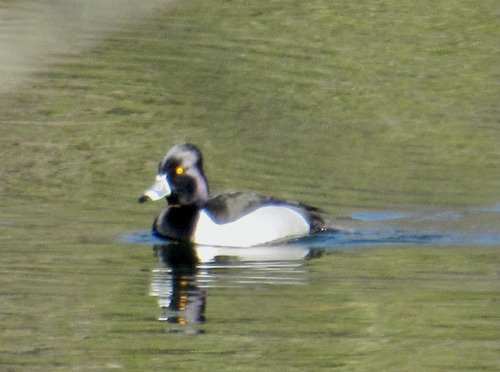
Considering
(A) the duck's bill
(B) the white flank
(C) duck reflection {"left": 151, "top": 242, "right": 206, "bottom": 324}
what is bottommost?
(C) duck reflection {"left": 151, "top": 242, "right": 206, "bottom": 324}

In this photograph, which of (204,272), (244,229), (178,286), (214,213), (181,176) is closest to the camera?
(178,286)

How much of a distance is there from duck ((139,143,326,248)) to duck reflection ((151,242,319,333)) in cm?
13

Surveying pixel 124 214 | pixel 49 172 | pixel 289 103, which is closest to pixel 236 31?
pixel 289 103

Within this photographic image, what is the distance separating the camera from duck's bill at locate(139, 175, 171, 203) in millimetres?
10641

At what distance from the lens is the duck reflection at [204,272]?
8.09 m

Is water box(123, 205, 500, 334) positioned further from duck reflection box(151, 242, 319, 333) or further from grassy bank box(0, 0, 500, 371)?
grassy bank box(0, 0, 500, 371)

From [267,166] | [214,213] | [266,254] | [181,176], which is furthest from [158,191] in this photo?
[267,166]

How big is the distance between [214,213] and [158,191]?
50cm

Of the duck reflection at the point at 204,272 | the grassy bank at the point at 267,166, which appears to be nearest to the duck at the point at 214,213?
the duck reflection at the point at 204,272

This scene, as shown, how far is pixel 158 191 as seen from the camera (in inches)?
423

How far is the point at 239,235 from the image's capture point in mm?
10516

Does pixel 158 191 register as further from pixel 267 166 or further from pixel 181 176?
pixel 267 166

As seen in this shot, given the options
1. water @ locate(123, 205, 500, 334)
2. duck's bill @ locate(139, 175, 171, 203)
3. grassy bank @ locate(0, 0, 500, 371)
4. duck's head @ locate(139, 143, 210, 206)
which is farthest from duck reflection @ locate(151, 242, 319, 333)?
duck's head @ locate(139, 143, 210, 206)

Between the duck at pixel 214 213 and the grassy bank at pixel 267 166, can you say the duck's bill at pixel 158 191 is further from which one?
the grassy bank at pixel 267 166
